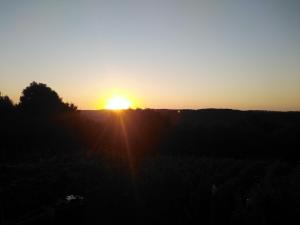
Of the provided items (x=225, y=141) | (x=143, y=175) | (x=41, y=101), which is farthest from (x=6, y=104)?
(x=143, y=175)

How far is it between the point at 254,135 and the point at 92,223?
3610 cm

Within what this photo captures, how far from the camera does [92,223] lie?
590 inches

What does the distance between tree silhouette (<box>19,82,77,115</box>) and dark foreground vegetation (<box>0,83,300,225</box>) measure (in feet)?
8.54

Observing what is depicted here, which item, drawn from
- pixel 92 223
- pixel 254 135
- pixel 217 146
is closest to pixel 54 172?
pixel 92 223

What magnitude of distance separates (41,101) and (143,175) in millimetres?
34770

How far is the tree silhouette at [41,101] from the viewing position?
5394 centimetres

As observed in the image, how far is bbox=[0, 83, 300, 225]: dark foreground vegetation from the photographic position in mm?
15156

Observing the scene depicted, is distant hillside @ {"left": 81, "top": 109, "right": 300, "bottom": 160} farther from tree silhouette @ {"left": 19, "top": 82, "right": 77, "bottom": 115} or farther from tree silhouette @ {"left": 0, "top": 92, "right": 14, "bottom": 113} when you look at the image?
tree silhouette @ {"left": 0, "top": 92, "right": 14, "bottom": 113}

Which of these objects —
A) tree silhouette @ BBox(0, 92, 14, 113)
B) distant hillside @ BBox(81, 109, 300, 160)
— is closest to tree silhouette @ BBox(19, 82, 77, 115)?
tree silhouette @ BBox(0, 92, 14, 113)

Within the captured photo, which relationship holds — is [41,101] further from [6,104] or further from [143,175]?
[143,175]

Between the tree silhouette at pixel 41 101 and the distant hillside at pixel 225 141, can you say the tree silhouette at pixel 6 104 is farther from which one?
the distant hillside at pixel 225 141

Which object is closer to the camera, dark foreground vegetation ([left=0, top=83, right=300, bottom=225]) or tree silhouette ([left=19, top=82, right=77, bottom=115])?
dark foreground vegetation ([left=0, top=83, right=300, bottom=225])

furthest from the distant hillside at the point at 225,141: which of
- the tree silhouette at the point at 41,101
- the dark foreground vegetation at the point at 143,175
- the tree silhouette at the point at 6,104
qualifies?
the tree silhouette at the point at 6,104

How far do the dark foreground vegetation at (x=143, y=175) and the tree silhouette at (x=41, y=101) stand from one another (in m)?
2.60
